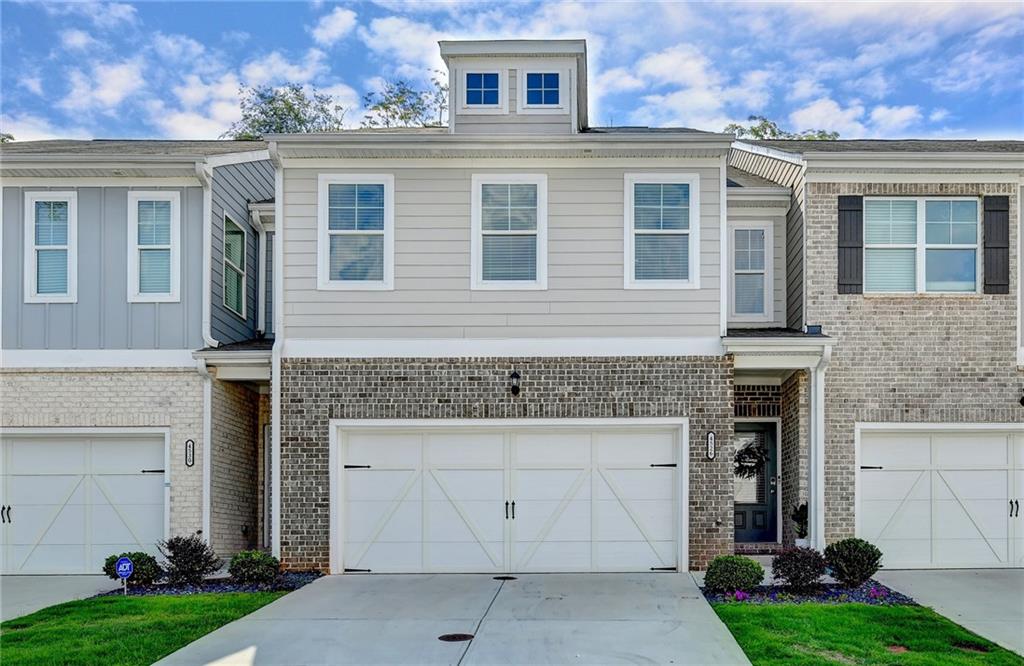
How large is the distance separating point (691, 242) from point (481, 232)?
274cm

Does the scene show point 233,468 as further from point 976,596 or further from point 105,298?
point 976,596

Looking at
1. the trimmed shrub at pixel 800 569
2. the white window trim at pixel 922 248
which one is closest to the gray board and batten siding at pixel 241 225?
the trimmed shrub at pixel 800 569

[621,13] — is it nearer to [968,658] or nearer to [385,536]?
[385,536]

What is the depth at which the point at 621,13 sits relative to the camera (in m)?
14.1

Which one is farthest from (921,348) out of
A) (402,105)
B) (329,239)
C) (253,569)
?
(402,105)

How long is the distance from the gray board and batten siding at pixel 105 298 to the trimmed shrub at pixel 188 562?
267cm

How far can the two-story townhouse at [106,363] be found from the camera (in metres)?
12.7

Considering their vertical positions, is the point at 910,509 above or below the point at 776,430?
below

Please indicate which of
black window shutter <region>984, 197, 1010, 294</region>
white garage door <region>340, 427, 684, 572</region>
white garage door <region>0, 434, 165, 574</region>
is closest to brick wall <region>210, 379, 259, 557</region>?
white garage door <region>0, 434, 165, 574</region>

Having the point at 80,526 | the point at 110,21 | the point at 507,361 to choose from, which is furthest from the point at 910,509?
the point at 110,21

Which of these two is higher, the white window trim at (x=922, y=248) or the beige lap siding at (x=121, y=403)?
the white window trim at (x=922, y=248)

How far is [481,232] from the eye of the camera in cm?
1233

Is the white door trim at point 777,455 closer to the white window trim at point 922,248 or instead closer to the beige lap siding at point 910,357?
the beige lap siding at point 910,357

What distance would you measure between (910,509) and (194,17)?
15449 millimetres
